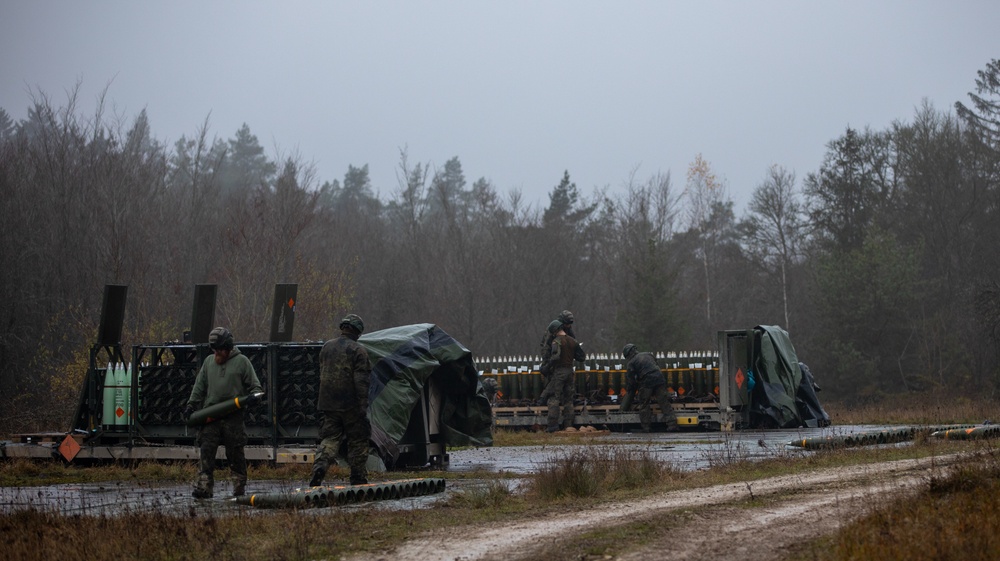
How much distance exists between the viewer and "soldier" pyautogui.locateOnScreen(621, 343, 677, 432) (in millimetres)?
26625

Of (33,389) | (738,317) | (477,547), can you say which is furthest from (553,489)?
(738,317)

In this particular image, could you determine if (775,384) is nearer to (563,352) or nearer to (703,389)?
(703,389)

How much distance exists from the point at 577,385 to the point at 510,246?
32.2 meters

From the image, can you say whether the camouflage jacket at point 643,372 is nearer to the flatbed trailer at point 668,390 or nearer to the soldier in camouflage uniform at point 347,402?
the flatbed trailer at point 668,390

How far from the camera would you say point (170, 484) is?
15820 millimetres

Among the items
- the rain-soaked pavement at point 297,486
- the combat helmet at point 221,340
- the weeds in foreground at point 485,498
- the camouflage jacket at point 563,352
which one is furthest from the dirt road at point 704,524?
the camouflage jacket at point 563,352

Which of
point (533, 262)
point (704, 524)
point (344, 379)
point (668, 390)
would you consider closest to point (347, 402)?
point (344, 379)

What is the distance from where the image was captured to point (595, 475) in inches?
528

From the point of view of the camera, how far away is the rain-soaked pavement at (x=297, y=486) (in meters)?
12.4

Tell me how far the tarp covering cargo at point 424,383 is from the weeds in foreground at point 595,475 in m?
2.66

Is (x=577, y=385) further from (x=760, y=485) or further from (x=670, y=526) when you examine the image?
(x=670, y=526)

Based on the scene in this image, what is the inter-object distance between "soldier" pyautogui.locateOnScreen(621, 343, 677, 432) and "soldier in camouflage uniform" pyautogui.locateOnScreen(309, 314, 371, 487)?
13395 millimetres

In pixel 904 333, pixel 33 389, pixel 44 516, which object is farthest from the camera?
pixel 904 333

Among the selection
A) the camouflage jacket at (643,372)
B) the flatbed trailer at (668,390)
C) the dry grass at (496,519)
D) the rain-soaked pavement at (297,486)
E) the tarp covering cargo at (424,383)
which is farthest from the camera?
the camouflage jacket at (643,372)
